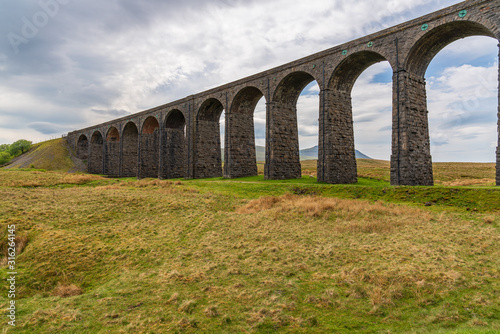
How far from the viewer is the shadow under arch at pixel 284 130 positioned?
2627 cm

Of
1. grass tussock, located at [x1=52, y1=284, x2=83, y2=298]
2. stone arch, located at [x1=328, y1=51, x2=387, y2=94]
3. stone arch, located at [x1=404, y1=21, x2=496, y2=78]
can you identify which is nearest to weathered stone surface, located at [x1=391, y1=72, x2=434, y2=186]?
stone arch, located at [x1=404, y1=21, x2=496, y2=78]

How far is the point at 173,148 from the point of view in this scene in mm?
40219

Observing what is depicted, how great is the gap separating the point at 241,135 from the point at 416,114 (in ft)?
58.2

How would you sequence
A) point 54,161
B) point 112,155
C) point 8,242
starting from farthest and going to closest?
1. point 54,161
2. point 112,155
3. point 8,242

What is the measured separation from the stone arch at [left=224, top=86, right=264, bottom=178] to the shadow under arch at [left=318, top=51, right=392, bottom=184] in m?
9.42

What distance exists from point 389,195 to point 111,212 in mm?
14058

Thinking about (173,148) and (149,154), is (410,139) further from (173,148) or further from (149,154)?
(149,154)

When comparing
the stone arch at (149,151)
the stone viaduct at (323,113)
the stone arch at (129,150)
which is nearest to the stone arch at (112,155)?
the stone arch at (129,150)

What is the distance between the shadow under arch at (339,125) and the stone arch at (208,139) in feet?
52.7

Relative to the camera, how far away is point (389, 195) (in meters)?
15.6

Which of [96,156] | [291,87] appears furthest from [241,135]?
[96,156]

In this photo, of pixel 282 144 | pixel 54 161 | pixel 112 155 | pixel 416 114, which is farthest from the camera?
pixel 54 161

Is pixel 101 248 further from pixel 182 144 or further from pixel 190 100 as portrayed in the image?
pixel 182 144

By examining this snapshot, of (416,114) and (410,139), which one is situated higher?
(416,114)
